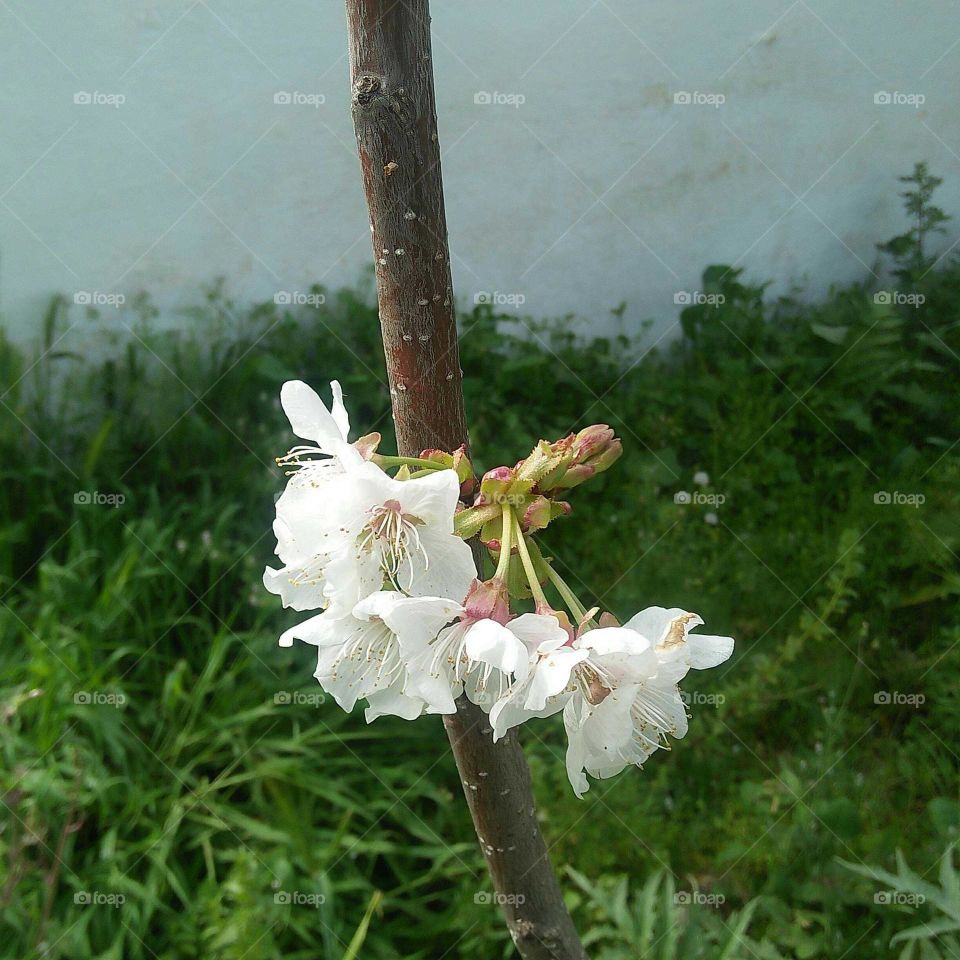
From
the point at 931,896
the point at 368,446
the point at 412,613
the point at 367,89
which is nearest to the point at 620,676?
the point at 412,613

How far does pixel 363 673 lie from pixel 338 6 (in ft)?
9.08

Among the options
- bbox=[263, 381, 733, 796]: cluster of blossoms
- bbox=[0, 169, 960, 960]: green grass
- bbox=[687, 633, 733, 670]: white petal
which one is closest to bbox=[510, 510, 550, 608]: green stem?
bbox=[263, 381, 733, 796]: cluster of blossoms

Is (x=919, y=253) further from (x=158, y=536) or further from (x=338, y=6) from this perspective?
(x=158, y=536)

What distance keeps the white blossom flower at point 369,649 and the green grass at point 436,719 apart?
1.25 meters

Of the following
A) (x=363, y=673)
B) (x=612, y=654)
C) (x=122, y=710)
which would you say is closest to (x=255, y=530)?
(x=122, y=710)

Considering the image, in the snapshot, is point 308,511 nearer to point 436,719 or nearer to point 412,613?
point 412,613

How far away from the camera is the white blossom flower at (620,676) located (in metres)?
0.65

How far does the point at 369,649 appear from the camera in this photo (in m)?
0.78

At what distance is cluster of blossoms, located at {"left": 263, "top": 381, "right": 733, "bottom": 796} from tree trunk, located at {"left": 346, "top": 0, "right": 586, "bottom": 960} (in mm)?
68

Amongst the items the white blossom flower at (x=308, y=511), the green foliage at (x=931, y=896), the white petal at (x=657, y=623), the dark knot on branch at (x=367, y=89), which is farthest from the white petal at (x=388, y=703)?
the green foliage at (x=931, y=896)

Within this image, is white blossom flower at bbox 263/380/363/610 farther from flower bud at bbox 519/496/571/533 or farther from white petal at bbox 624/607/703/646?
white petal at bbox 624/607/703/646

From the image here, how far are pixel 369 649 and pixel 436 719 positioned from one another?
5.50 ft

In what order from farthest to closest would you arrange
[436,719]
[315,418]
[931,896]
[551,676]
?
[436,719] → [931,896] → [315,418] → [551,676]

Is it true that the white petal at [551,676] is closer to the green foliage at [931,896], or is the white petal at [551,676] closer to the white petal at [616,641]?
the white petal at [616,641]
